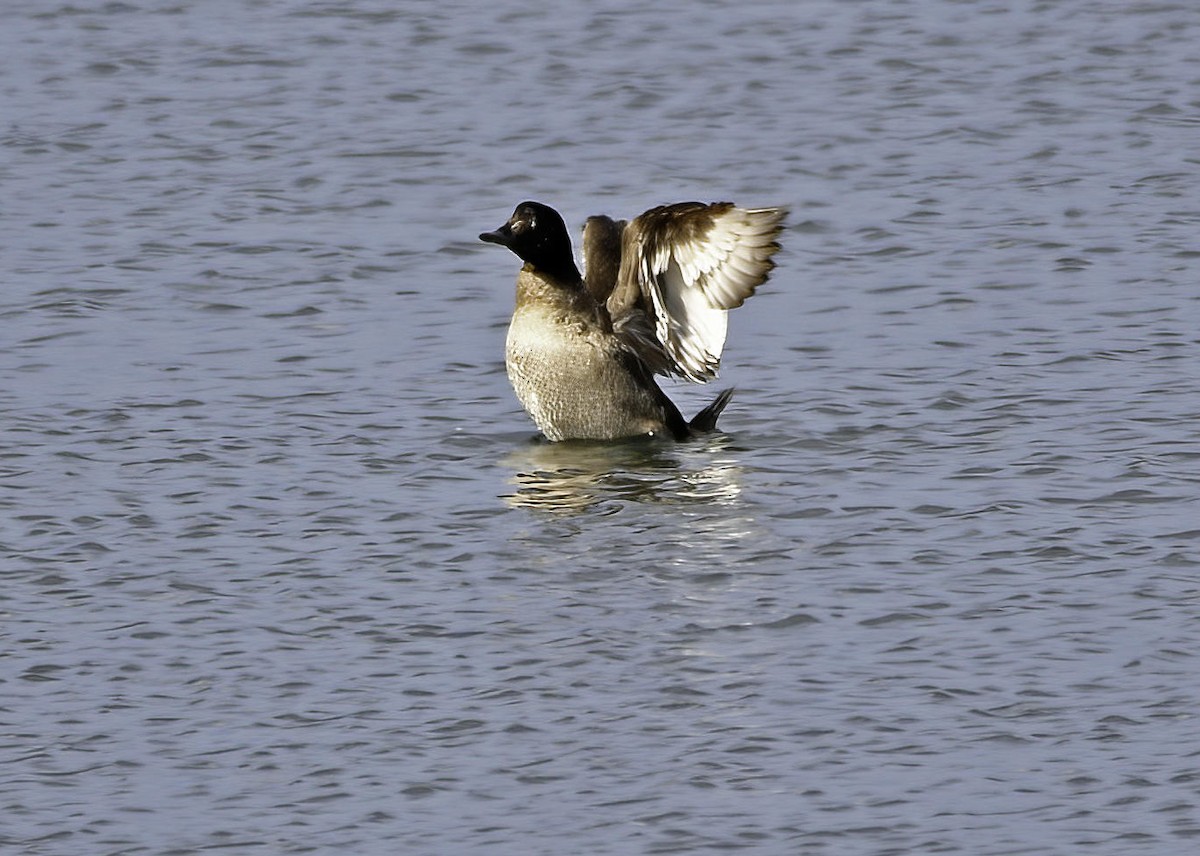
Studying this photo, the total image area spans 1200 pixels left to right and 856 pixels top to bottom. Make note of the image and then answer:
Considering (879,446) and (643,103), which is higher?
(643,103)

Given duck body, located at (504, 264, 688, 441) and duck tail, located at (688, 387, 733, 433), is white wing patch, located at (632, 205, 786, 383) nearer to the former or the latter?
duck tail, located at (688, 387, 733, 433)

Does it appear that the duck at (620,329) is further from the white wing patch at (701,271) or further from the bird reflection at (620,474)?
the bird reflection at (620,474)

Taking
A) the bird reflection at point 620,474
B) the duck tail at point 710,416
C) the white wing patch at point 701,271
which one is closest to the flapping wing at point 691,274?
the white wing patch at point 701,271

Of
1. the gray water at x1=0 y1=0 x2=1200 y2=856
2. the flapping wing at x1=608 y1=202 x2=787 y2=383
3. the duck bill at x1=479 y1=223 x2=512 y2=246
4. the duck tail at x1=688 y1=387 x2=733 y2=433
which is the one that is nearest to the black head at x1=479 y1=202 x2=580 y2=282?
the duck bill at x1=479 y1=223 x2=512 y2=246

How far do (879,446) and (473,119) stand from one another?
290 inches

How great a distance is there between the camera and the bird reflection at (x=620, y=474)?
37.1 feet

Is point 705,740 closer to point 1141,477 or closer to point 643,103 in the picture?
point 1141,477

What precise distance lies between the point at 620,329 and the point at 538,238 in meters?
0.63

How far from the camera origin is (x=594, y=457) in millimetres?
12242

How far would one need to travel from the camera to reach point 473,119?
18.4 m

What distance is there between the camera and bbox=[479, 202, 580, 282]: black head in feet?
40.6

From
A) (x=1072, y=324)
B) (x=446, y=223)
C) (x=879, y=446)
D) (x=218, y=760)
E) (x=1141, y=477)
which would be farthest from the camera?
(x=446, y=223)

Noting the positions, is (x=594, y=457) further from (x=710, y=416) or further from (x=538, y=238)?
(x=538, y=238)

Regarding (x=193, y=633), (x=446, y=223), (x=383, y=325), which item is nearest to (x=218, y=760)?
(x=193, y=633)
